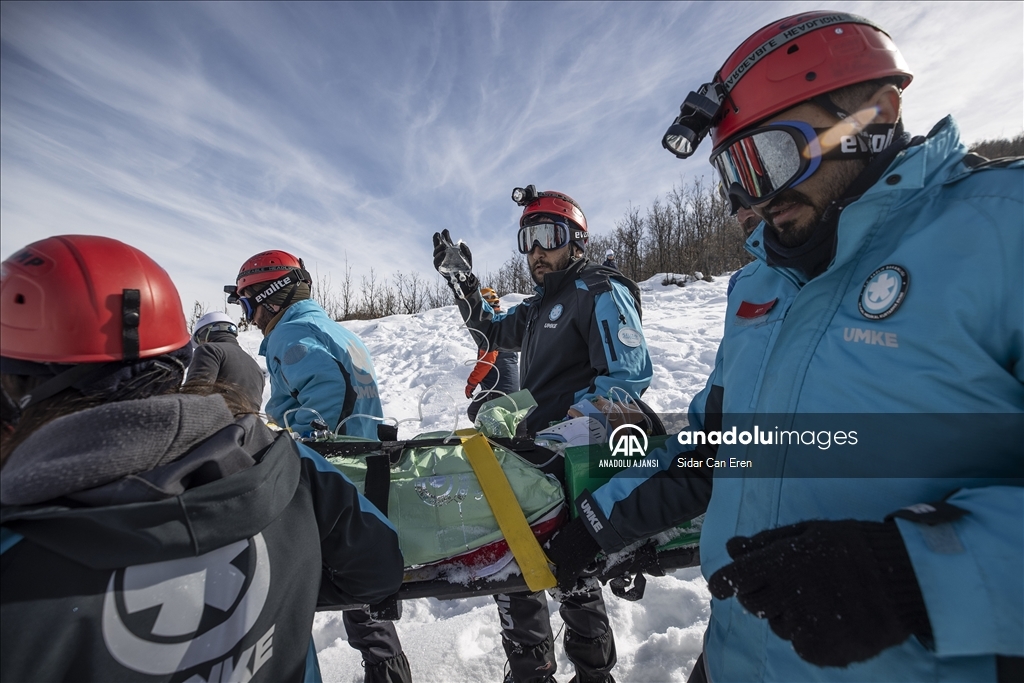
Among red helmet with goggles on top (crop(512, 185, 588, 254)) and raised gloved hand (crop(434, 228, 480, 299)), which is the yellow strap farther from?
raised gloved hand (crop(434, 228, 480, 299))

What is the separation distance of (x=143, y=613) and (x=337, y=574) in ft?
2.09

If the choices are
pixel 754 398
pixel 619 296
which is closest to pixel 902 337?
pixel 754 398

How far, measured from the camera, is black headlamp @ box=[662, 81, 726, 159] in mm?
1555

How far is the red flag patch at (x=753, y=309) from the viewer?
137 centimetres

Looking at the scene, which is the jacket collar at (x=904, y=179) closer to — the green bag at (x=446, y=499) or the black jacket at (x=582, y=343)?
the green bag at (x=446, y=499)

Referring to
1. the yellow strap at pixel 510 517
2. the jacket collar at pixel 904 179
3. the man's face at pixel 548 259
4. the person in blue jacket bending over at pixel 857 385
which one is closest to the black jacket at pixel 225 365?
the man's face at pixel 548 259

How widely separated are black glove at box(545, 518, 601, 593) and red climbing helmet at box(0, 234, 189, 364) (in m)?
1.50

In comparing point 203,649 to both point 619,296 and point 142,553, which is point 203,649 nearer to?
point 142,553

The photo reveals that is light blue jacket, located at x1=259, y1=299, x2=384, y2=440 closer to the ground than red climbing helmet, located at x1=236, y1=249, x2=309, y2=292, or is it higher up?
closer to the ground

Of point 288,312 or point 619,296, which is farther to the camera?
point 288,312

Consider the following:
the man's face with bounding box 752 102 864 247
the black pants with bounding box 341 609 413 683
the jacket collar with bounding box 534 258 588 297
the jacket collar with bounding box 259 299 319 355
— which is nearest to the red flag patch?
the man's face with bounding box 752 102 864 247

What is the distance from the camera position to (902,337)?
98cm

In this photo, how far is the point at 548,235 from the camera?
3.51 m

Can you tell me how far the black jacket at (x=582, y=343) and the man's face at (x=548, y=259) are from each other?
8.4 inches
